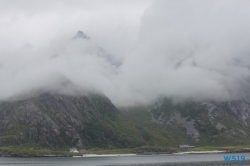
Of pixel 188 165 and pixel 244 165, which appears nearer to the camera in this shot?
pixel 244 165

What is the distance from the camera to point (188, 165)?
595ft

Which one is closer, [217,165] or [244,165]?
[244,165]

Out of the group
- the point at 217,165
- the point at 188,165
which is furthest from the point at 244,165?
the point at 188,165

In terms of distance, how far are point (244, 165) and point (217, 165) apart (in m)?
15.8

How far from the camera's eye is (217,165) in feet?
575

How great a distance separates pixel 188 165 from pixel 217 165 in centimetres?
1624

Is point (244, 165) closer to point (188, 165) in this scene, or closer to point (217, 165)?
point (217, 165)

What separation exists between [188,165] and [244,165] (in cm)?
3137

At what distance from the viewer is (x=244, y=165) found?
16425 centimetres
